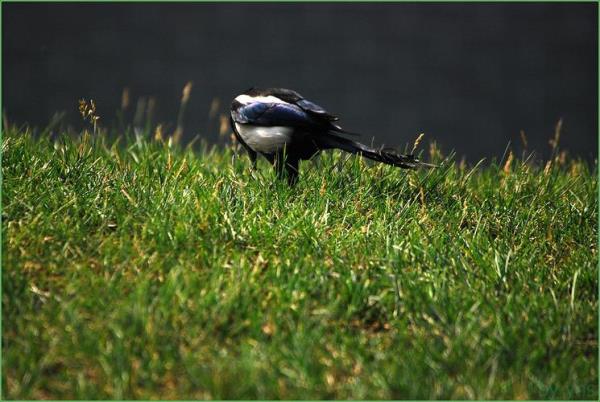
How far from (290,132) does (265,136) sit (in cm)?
20

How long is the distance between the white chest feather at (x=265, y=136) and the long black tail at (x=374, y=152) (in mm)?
312

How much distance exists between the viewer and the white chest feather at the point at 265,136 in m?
5.99

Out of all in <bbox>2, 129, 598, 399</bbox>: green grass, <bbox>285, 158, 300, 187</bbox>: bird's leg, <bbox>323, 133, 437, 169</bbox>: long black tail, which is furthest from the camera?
<bbox>285, 158, 300, 187</bbox>: bird's leg

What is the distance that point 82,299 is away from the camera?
4453 millimetres

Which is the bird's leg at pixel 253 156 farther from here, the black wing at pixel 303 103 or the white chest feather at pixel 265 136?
the black wing at pixel 303 103

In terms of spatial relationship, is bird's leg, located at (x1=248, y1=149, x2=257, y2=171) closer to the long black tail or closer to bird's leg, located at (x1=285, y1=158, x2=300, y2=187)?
bird's leg, located at (x1=285, y1=158, x2=300, y2=187)

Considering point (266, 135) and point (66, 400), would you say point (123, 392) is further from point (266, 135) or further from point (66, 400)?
point (266, 135)

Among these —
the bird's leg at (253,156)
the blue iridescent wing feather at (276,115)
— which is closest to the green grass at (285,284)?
the bird's leg at (253,156)

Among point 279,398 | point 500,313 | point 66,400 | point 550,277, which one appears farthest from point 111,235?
point 550,277

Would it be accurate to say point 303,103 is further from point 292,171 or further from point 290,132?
point 292,171

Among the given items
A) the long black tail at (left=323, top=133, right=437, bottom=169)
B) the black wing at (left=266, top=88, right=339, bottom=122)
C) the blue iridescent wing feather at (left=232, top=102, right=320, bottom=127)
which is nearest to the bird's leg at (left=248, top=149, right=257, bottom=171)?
the blue iridescent wing feather at (left=232, top=102, right=320, bottom=127)

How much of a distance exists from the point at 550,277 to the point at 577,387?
113cm

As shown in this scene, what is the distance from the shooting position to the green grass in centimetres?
412

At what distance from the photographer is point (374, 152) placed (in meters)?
5.89
